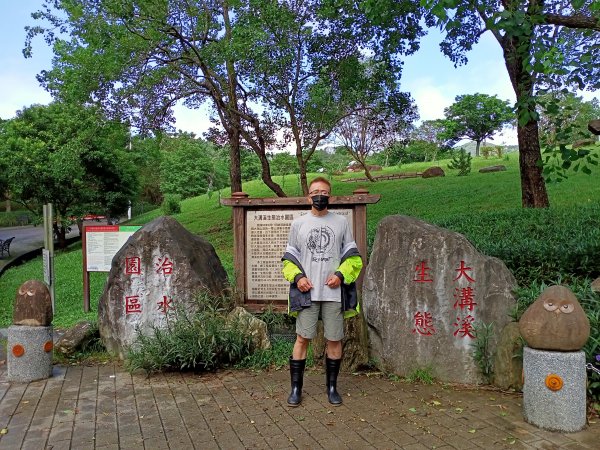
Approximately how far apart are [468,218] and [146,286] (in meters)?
6.17

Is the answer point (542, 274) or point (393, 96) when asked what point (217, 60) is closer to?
point (393, 96)

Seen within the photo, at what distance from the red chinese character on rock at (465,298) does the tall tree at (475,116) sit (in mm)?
50159

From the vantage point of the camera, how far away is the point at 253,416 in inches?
169

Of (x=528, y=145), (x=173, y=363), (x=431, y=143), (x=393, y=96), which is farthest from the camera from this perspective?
(x=431, y=143)

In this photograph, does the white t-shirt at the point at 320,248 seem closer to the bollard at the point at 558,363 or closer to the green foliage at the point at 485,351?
the green foliage at the point at 485,351

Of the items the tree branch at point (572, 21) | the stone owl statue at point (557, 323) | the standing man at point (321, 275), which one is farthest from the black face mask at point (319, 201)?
the tree branch at point (572, 21)

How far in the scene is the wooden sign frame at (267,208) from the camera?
6.54 m

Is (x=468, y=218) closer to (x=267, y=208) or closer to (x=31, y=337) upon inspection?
(x=267, y=208)

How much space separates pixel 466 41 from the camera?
37.0ft

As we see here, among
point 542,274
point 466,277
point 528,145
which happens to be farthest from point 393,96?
point 466,277

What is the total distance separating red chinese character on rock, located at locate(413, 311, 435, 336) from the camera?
16.7 feet

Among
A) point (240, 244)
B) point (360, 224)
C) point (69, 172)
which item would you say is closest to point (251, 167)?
point (69, 172)

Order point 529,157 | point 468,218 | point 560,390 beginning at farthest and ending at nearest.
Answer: point 529,157 < point 468,218 < point 560,390

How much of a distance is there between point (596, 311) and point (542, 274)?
58.1 inches
